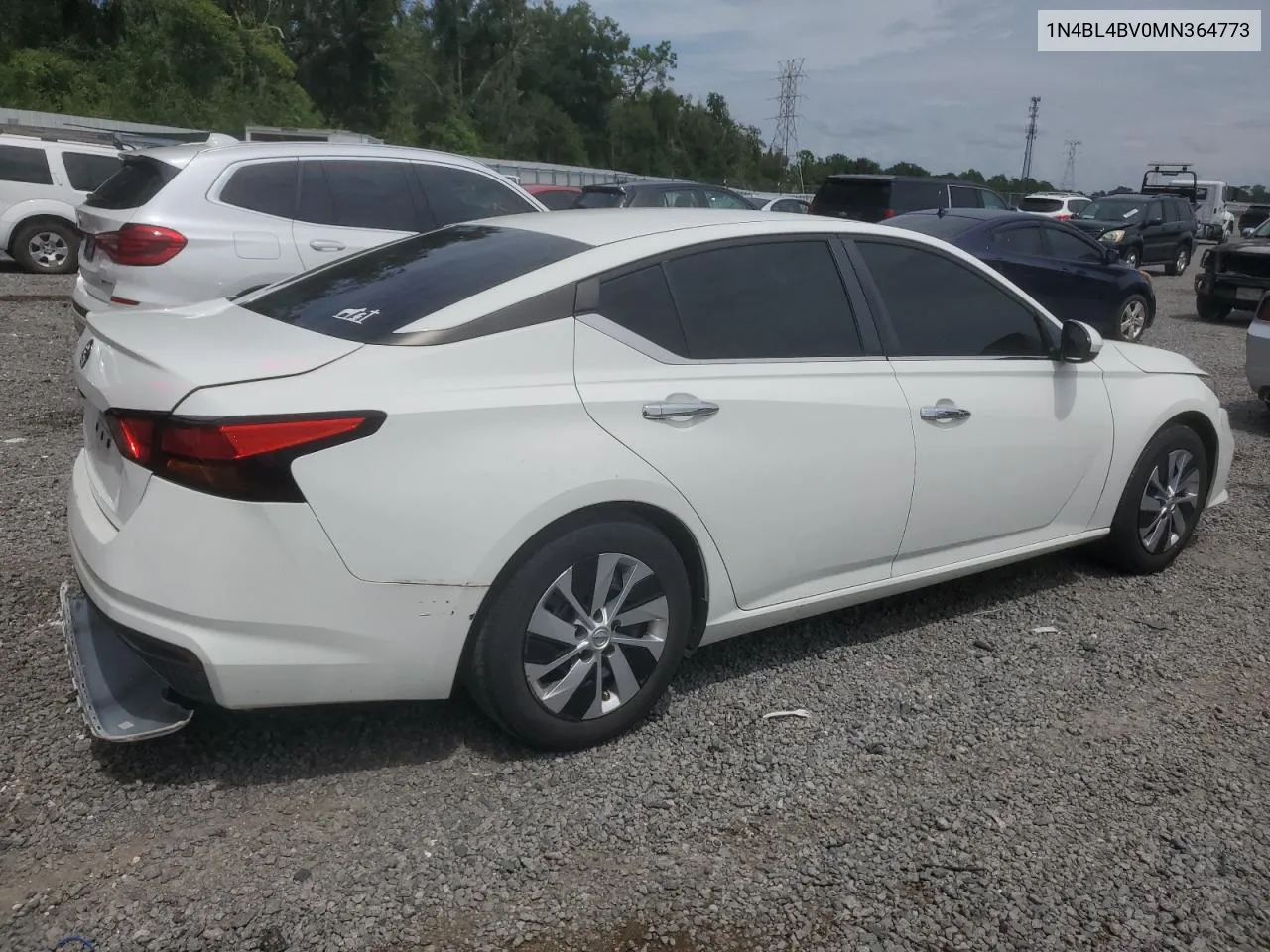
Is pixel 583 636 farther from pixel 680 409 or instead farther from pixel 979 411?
pixel 979 411

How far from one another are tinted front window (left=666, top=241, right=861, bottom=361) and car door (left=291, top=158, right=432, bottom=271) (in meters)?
4.09

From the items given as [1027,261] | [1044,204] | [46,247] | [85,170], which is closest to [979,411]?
[1027,261]

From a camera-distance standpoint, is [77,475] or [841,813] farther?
[77,475]

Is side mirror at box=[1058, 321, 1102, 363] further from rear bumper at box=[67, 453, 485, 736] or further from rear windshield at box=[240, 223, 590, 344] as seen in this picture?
rear bumper at box=[67, 453, 485, 736]

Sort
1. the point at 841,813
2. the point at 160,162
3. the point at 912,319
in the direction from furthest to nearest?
the point at 160,162 < the point at 912,319 < the point at 841,813

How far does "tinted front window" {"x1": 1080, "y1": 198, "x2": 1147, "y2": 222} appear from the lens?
22812mm

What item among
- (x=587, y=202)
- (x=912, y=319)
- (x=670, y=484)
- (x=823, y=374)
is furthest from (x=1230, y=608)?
(x=587, y=202)

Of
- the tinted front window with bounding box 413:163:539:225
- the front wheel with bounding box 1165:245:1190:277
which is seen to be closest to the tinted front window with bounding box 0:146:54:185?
the tinted front window with bounding box 413:163:539:225

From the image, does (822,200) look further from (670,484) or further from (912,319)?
(670,484)

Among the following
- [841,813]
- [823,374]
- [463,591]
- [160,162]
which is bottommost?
[841,813]

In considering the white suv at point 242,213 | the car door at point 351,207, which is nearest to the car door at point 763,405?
the white suv at point 242,213

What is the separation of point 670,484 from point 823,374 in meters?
0.80

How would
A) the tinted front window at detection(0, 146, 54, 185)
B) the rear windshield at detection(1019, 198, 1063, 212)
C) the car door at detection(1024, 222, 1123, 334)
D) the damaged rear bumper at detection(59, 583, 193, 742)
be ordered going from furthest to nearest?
the rear windshield at detection(1019, 198, 1063, 212)
the tinted front window at detection(0, 146, 54, 185)
the car door at detection(1024, 222, 1123, 334)
the damaged rear bumper at detection(59, 583, 193, 742)

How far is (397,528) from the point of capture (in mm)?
2928
